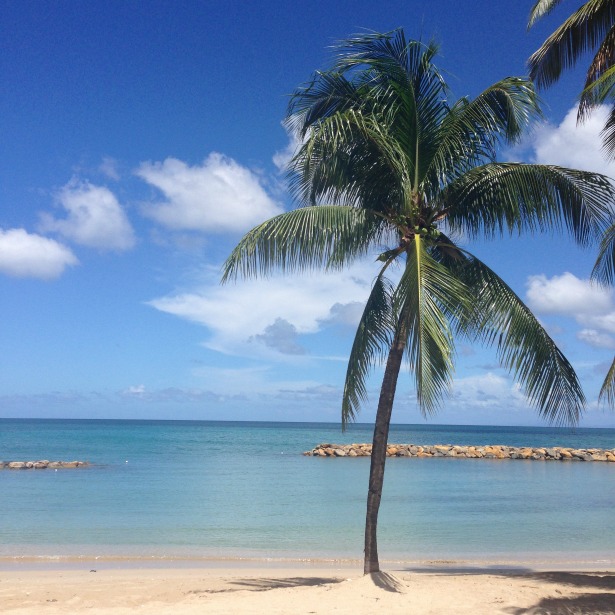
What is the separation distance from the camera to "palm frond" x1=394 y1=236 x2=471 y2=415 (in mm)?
7453

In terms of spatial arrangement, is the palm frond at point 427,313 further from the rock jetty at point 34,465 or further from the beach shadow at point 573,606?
the rock jetty at point 34,465

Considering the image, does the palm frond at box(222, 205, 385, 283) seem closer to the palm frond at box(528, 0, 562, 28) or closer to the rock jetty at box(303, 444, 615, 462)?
the palm frond at box(528, 0, 562, 28)

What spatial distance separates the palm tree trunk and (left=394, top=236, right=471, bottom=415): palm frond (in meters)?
0.90

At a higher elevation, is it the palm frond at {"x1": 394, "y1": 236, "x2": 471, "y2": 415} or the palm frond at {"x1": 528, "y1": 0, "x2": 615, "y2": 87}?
the palm frond at {"x1": 528, "y1": 0, "x2": 615, "y2": 87}

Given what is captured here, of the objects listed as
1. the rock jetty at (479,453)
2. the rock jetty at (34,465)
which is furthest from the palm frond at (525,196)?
the rock jetty at (479,453)

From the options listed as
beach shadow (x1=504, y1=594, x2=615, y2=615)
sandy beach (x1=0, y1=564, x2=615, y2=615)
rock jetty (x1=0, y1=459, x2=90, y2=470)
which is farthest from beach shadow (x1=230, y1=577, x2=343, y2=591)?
rock jetty (x1=0, y1=459, x2=90, y2=470)

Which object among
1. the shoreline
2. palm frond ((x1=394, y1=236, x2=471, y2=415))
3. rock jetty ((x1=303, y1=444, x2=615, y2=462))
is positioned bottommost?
the shoreline

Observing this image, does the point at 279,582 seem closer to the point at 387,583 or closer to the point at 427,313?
the point at 387,583

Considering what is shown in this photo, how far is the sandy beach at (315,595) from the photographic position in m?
8.41

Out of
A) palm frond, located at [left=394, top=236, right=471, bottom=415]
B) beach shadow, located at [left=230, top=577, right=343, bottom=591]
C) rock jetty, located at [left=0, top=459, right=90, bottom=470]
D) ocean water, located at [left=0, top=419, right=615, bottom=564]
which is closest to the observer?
palm frond, located at [left=394, top=236, right=471, bottom=415]

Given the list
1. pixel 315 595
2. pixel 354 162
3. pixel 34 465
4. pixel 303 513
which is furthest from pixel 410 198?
pixel 34 465

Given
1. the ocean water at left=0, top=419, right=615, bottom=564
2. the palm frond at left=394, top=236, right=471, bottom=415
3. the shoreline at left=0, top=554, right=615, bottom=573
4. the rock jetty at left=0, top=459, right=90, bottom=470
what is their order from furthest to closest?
the rock jetty at left=0, top=459, right=90, bottom=470
the ocean water at left=0, top=419, right=615, bottom=564
the shoreline at left=0, top=554, right=615, bottom=573
the palm frond at left=394, top=236, right=471, bottom=415

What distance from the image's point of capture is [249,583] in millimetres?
10617

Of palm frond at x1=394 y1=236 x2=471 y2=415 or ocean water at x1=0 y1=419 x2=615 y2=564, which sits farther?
ocean water at x1=0 y1=419 x2=615 y2=564
